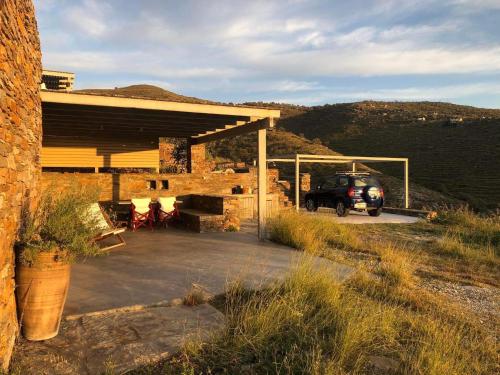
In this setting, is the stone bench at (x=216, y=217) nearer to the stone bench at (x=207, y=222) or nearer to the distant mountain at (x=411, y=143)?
the stone bench at (x=207, y=222)

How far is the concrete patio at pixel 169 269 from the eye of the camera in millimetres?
4703

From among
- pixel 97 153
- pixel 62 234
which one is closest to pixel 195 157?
pixel 97 153

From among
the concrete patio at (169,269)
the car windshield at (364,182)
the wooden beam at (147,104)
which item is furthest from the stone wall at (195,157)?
the wooden beam at (147,104)

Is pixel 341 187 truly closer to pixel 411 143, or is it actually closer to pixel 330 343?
pixel 330 343

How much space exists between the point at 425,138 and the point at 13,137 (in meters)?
40.0

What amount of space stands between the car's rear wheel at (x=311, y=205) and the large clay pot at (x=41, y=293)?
13.5 metres

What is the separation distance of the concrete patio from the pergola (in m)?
1.21

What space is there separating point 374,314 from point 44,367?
2.66m

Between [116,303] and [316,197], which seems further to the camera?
[316,197]

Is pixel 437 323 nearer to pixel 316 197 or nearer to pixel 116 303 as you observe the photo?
pixel 116 303

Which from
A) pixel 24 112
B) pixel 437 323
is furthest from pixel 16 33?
pixel 437 323

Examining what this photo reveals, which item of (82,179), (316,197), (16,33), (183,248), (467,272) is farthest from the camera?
(316,197)

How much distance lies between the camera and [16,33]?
375cm

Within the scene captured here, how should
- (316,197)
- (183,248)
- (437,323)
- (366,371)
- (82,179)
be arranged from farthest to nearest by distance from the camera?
(316,197)
(82,179)
(183,248)
(437,323)
(366,371)
